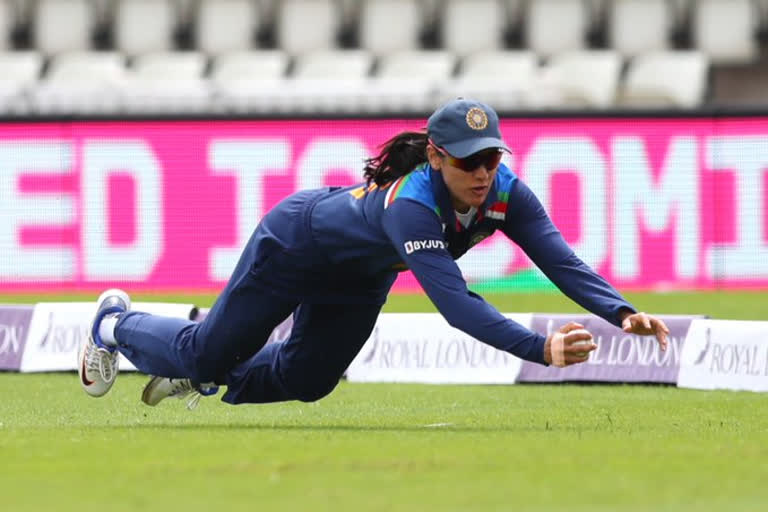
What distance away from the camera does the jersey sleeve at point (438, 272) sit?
26.7 feet

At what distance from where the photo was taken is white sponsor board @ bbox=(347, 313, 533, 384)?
41.5 feet

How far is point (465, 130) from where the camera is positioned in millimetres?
8242

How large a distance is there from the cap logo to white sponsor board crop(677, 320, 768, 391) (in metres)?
4.06

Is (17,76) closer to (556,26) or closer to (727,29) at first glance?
(556,26)

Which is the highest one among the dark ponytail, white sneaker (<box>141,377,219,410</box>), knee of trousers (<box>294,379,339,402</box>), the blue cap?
the blue cap

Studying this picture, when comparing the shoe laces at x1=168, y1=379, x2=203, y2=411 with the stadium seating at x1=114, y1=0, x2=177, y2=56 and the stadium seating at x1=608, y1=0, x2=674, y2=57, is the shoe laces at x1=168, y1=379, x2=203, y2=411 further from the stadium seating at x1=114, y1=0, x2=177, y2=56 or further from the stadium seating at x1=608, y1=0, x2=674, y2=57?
the stadium seating at x1=114, y1=0, x2=177, y2=56

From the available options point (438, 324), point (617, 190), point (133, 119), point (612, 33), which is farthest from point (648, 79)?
point (438, 324)

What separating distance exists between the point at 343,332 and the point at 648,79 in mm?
17139

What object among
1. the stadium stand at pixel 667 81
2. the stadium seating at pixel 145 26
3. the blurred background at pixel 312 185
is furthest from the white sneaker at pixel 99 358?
the stadium seating at pixel 145 26

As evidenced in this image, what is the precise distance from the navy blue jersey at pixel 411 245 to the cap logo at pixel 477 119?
0.30m

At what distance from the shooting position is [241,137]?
18797 mm

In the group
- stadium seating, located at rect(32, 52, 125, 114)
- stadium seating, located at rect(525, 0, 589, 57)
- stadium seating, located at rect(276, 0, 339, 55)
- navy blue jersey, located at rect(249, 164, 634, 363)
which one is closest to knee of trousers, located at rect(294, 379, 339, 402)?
navy blue jersey, located at rect(249, 164, 634, 363)

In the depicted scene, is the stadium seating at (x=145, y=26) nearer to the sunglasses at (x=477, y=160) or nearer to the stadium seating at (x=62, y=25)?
the stadium seating at (x=62, y=25)

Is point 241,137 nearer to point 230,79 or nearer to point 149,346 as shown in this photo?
point 230,79
